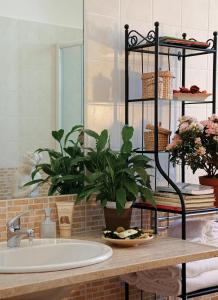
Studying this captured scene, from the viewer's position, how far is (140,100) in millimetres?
2861

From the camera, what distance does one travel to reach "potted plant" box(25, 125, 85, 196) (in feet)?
8.72

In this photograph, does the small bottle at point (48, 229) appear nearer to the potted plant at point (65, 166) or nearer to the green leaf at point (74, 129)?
the potted plant at point (65, 166)

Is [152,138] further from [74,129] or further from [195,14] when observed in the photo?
[195,14]

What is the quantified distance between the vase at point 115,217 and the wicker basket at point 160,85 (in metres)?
0.58

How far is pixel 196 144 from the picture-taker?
2814 millimetres

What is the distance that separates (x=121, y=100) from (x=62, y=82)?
0.39m

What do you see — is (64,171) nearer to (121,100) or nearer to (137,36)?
(121,100)

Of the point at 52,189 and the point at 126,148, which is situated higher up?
the point at 126,148

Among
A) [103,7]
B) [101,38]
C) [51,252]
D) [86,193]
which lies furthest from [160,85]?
[51,252]

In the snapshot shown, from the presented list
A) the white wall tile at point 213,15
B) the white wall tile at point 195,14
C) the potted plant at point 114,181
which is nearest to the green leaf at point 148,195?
the potted plant at point 114,181

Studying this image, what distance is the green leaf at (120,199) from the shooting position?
253 centimetres

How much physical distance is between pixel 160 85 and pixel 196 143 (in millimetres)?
340

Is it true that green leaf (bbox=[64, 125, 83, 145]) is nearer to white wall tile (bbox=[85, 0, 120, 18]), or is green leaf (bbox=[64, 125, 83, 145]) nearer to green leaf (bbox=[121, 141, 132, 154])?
green leaf (bbox=[121, 141, 132, 154])

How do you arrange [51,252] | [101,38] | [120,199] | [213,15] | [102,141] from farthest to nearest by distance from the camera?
[213,15]
[101,38]
[102,141]
[120,199]
[51,252]
